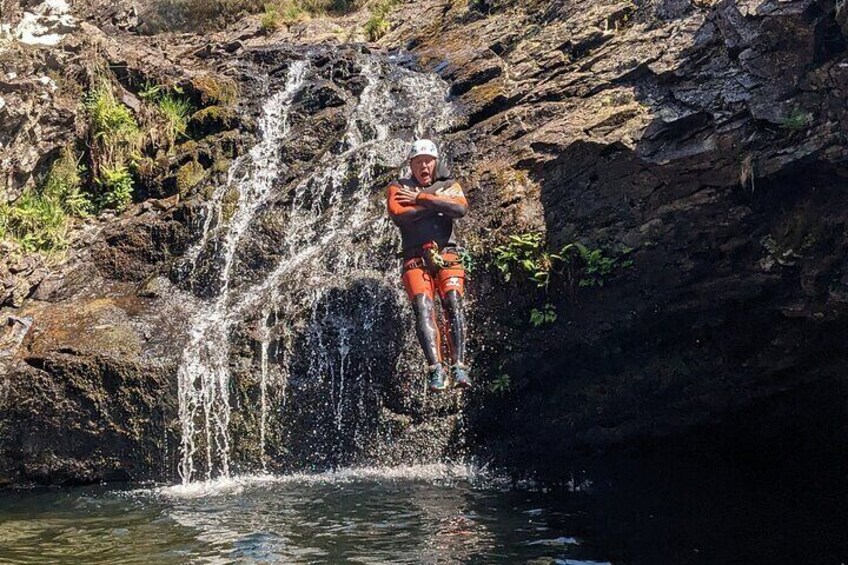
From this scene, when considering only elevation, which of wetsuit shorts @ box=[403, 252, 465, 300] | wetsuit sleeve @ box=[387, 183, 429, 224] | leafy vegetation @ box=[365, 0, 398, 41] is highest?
leafy vegetation @ box=[365, 0, 398, 41]

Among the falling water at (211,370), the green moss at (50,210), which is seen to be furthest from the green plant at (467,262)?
the green moss at (50,210)

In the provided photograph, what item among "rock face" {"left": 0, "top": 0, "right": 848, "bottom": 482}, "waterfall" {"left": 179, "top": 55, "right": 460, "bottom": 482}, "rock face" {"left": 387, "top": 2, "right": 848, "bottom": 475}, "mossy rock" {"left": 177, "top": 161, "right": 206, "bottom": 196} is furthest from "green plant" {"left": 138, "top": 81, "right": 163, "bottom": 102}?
"rock face" {"left": 387, "top": 2, "right": 848, "bottom": 475}

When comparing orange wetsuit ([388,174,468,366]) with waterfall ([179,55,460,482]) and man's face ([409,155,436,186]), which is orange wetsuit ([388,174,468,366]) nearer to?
man's face ([409,155,436,186])

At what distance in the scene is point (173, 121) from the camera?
45.1ft

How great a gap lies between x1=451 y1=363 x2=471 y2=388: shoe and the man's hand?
189cm

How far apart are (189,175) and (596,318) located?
22.7 ft

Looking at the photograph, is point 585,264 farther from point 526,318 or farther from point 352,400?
point 352,400

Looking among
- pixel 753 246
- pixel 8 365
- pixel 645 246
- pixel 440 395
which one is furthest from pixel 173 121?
pixel 753 246

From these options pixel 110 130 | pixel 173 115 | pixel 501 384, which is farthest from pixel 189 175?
pixel 501 384

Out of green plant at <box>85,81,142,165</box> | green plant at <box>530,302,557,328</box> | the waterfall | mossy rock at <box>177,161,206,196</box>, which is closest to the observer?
green plant at <box>530,302,557,328</box>

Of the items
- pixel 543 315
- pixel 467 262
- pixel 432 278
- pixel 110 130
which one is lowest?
pixel 543 315

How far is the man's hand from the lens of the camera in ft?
29.9

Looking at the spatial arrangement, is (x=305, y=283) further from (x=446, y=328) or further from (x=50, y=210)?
(x=50, y=210)

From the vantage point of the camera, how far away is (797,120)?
864 centimetres
